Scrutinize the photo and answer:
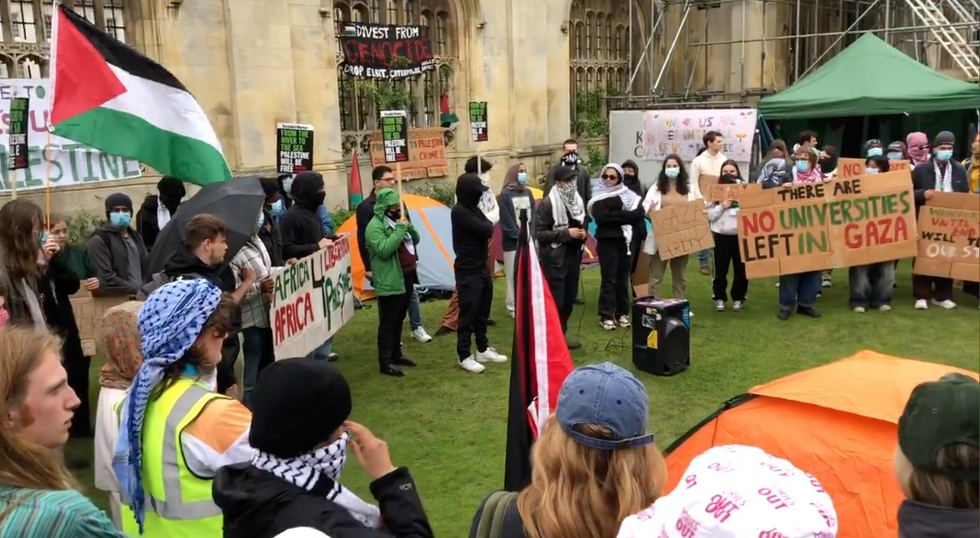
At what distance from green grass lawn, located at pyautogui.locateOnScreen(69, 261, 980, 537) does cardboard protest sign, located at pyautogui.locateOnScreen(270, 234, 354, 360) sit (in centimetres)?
68

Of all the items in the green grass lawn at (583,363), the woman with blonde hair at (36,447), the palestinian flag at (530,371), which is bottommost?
the green grass lawn at (583,363)

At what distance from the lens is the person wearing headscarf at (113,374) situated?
327 centimetres

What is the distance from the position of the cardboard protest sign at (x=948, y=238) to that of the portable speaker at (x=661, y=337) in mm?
3512

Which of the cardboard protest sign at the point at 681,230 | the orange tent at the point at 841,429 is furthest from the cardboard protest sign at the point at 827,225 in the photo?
the orange tent at the point at 841,429

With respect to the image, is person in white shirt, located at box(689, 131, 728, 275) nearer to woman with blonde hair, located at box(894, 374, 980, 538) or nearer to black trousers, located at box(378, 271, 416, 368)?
black trousers, located at box(378, 271, 416, 368)

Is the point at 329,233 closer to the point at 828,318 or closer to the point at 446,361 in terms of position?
the point at 446,361

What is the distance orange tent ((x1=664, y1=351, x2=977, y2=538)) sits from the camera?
11.6ft

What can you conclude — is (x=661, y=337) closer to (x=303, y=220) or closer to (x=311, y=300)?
(x=311, y=300)

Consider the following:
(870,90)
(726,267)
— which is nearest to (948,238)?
(726,267)

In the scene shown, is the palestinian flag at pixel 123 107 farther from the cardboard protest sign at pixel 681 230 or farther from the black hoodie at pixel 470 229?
the cardboard protest sign at pixel 681 230

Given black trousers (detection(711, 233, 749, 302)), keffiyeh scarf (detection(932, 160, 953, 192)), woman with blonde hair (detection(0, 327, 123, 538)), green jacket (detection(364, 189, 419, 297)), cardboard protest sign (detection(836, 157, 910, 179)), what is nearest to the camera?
woman with blonde hair (detection(0, 327, 123, 538))

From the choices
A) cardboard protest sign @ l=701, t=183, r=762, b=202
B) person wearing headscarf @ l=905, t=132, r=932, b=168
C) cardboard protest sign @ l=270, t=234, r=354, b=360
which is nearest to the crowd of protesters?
cardboard protest sign @ l=270, t=234, r=354, b=360

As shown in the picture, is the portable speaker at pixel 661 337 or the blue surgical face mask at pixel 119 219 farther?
the portable speaker at pixel 661 337

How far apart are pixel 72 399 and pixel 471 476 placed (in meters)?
3.47
